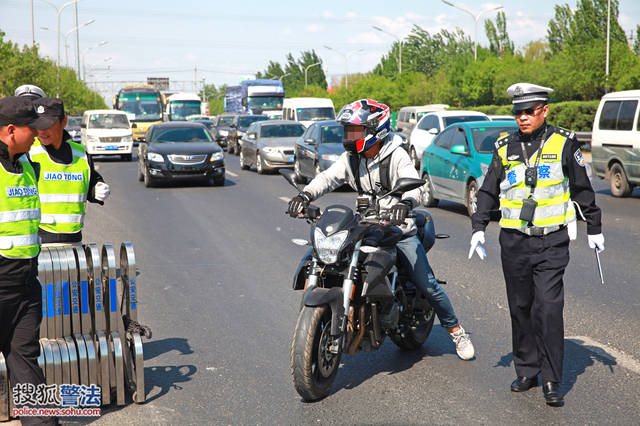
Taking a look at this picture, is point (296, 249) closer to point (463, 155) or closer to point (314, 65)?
point (463, 155)

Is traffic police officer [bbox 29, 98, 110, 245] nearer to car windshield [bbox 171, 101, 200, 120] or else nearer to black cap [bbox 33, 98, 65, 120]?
black cap [bbox 33, 98, 65, 120]

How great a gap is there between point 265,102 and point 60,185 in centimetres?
4339

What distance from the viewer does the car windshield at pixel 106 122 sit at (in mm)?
32625

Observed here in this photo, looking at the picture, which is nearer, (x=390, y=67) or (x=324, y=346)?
(x=324, y=346)

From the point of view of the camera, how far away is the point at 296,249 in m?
10.9

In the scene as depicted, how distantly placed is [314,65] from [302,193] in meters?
100

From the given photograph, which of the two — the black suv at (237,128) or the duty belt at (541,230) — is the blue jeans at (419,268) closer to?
the duty belt at (541,230)

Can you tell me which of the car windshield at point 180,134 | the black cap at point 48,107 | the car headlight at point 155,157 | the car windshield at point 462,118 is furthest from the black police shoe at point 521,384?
the car windshield at point 462,118

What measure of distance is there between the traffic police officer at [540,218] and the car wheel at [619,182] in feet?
41.3

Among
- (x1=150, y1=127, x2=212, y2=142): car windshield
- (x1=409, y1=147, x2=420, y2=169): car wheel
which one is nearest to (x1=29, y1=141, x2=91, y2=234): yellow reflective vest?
(x1=150, y1=127, x2=212, y2=142): car windshield

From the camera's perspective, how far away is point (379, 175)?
545 centimetres

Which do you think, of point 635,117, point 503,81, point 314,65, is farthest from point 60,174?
point 314,65

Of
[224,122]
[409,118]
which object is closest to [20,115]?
[409,118]

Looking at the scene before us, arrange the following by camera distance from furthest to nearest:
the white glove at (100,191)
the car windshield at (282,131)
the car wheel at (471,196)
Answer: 1. the car windshield at (282,131)
2. the car wheel at (471,196)
3. the white glove at (100,191)
